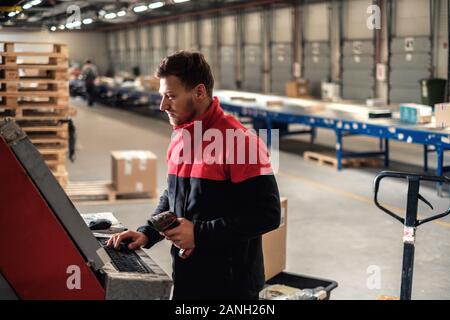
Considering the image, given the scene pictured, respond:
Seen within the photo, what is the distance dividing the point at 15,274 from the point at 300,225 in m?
5.84

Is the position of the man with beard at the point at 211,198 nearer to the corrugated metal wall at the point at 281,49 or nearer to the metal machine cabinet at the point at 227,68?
the corrugated metal wall at the point at 281,49

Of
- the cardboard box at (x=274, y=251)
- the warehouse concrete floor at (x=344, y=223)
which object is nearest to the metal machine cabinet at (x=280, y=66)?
the warehouse concrete floor at (x=344, y=223)

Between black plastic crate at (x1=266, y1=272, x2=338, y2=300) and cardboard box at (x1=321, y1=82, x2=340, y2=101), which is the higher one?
cardboard box at (x1=321, y1=82, x2=340, y2=101)

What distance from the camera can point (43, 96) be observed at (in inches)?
322

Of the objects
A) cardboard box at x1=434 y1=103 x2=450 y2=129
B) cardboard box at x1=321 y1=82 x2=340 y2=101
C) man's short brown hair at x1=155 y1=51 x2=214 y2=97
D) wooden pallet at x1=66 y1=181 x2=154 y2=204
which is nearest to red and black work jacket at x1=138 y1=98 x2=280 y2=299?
man's short brown hair at x1=155 y1=51 x2=214 y2=97

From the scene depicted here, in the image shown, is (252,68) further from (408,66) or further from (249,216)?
(249,216)

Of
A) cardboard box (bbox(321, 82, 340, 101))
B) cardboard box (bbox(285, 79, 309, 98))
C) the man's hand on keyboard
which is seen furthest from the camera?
cardboard box (bbox(285, 79, 309, 98))

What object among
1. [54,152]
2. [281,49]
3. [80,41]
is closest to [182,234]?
[54,152]

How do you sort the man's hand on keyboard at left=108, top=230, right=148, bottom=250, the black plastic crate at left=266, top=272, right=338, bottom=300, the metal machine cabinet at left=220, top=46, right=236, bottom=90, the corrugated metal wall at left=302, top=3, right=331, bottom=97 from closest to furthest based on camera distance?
the man's hand on keyboard at left=108, top=230, right=148, bottom=250, the black plastic crate at left=266, top=272, right=338, bottom=300, the corrugated metal wall at left=302, top=3, right=331, bottom=97, the metal machine cabinet at left=220, top=46, right=236, bottom=90

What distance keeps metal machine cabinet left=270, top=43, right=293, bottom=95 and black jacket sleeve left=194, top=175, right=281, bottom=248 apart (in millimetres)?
18466

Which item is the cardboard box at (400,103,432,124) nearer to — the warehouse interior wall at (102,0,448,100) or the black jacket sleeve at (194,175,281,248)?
the warehouse interior wall at (102,0,448,100)

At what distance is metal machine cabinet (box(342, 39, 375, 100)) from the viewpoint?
16828 millimetres

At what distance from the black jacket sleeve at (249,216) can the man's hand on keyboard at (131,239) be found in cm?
38
